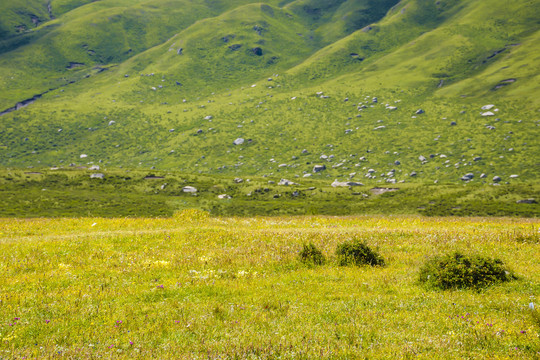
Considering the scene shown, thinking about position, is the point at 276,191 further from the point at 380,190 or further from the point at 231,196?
the point at 380,190

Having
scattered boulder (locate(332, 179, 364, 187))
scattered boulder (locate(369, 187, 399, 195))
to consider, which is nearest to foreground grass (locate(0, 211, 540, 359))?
scattered boulder (locate(369, 187, 399, 195))

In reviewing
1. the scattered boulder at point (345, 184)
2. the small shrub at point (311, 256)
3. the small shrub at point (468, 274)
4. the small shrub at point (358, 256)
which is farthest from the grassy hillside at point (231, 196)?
the small shrub at point (468, 274)

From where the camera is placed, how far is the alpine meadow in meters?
8.45

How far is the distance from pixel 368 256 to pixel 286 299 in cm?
515

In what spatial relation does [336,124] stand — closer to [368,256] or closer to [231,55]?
[231,55]

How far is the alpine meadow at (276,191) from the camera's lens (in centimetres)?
845

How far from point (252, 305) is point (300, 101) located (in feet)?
389

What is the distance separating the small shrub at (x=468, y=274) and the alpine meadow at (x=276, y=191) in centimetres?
5

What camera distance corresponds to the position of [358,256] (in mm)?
14156

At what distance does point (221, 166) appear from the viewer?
3994 inches

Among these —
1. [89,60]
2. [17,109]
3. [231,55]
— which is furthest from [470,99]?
[89,60]

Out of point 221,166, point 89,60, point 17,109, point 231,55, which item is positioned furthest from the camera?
point 89,60

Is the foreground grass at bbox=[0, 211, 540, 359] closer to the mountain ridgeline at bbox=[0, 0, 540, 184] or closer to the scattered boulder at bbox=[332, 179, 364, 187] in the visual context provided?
the scattered boulder at bbox=[332, 179, 364, 187]

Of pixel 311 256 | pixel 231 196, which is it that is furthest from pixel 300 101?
pixel 311 256
